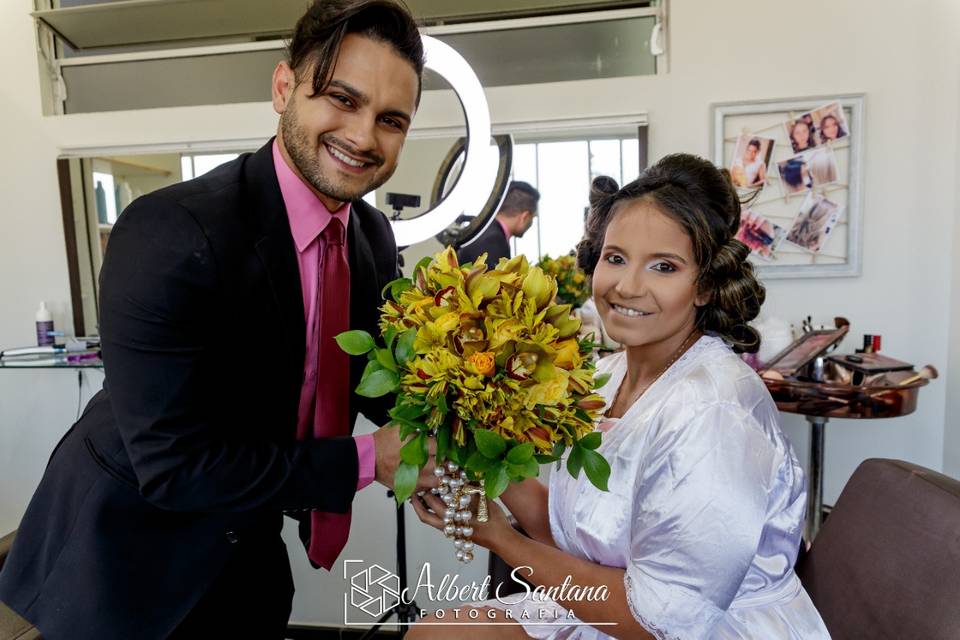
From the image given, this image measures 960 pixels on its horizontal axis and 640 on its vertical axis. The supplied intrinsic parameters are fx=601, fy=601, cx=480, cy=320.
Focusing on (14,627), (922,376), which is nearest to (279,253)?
(14,627)

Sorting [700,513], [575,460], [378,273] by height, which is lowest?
[700,513]

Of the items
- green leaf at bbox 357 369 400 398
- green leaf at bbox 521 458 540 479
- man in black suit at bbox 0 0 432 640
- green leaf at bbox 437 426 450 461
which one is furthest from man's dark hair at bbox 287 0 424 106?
green leaf at bbox 521 458 540 479

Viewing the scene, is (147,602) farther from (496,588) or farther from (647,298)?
(647,298)

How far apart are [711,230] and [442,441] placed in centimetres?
72

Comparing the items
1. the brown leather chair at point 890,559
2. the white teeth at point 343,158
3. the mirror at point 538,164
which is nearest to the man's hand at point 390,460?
the white teeth at point 343,158

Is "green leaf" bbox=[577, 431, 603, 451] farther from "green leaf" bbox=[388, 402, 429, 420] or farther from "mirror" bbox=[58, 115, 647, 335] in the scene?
"mirror" bbox=[58, 115, 647, 335]

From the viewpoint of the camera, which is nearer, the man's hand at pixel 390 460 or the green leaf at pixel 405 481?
the green leaf at pixel 405 481

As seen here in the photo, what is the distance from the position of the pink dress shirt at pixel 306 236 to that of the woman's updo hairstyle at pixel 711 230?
0.65 m

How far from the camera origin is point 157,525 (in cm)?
116

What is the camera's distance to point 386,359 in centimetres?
92

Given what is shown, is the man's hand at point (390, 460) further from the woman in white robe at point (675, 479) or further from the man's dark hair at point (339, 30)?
the man's dark hair at point (339, 30)

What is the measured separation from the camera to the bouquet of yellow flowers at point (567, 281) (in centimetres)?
242

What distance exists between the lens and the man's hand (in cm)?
109

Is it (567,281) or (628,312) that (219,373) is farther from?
(567,281)
